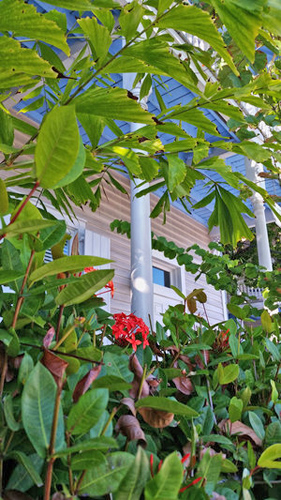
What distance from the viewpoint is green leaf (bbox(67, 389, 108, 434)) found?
0.82ft

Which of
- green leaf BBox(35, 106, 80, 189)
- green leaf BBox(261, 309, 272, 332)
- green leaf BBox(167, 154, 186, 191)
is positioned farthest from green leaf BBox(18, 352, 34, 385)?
green leaf BBox(261, 309, 272, 332)

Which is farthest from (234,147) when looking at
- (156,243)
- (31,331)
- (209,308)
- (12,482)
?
(209,308)

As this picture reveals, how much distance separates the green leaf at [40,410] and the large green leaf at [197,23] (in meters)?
0.33

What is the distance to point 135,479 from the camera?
0.72 ft

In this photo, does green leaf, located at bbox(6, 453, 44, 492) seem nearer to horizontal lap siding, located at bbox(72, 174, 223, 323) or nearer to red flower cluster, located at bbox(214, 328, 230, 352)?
red flower cluster, located at bbox(214, 328, 230, 352)

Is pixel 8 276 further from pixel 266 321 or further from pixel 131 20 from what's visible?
pixel 266 321

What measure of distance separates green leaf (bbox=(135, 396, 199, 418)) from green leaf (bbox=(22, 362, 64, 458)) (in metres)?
0.10

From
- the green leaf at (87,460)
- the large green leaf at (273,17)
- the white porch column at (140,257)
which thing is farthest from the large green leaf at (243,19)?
the white porch column at (140,257)

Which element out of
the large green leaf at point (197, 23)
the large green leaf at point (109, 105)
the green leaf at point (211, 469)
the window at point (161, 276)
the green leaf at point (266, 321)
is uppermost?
the window at point (161, 276)

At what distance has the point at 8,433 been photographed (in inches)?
11.0

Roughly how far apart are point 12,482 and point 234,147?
542 mm

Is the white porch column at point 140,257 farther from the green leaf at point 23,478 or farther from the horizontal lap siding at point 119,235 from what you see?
the green leaf at point 23,478

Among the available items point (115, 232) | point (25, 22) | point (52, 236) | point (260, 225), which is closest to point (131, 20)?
point (25, 22)

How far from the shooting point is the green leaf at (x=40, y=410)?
236mm
